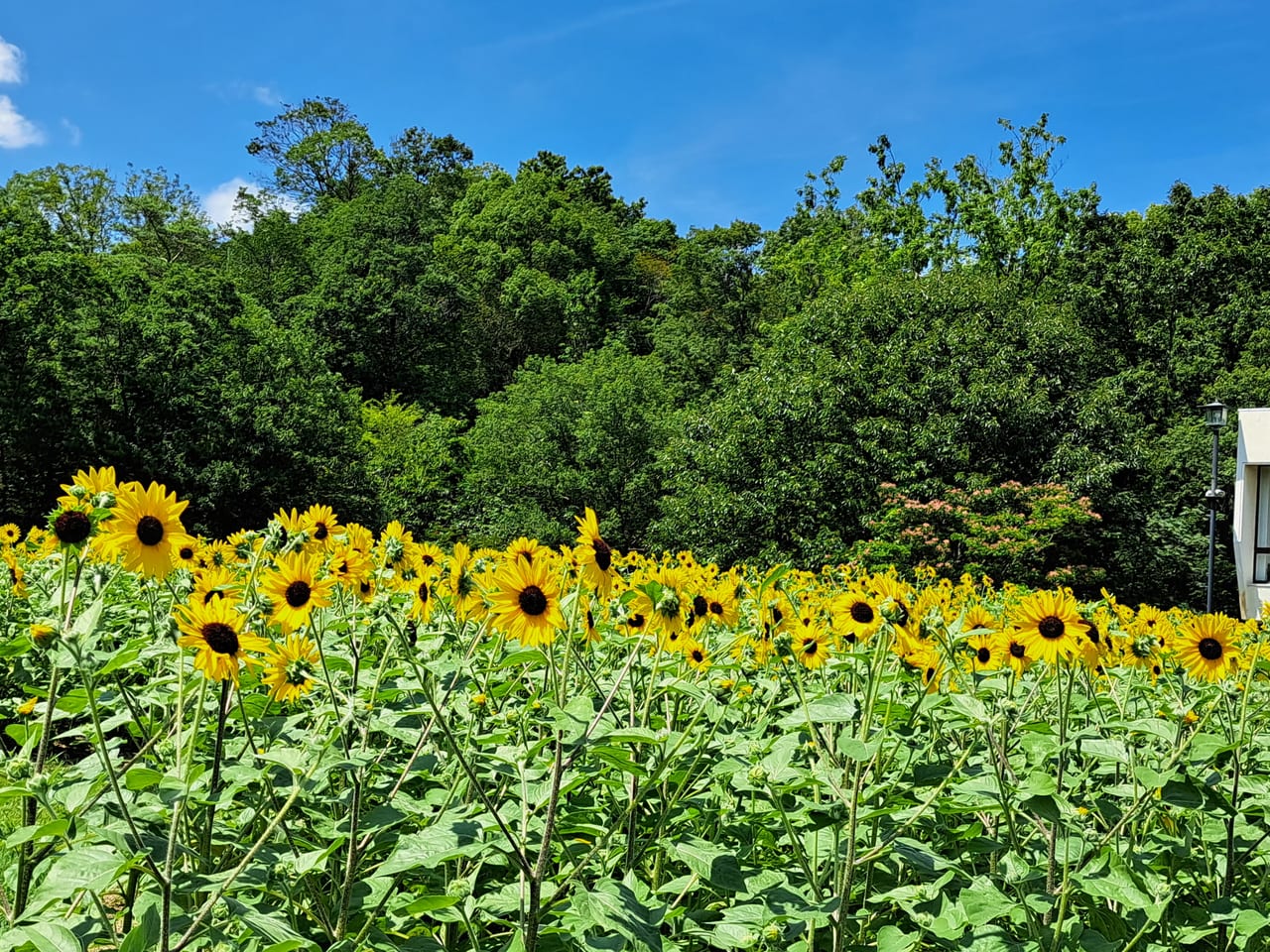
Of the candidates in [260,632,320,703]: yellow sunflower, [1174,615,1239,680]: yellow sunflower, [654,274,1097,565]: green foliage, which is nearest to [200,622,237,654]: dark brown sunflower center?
[260,632,320,703]: yellow sunflower

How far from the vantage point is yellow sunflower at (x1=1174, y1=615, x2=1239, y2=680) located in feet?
8.32

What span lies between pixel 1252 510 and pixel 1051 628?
20270 millimetres

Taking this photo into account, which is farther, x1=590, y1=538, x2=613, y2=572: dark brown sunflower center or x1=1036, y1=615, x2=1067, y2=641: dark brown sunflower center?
x1=1036, y1=615, x2=1067, y2=641: dark brown sunflower center

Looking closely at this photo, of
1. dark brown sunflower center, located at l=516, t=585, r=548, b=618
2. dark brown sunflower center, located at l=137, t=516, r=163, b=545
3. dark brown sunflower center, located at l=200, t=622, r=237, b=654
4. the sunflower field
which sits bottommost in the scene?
the sunflower field

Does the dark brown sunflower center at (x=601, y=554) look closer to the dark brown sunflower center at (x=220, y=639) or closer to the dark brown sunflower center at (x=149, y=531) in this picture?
the dark brown sunflower center at (x=220, y=639)

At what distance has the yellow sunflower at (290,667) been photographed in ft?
6.20

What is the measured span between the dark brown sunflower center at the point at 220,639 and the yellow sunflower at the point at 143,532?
35 cm

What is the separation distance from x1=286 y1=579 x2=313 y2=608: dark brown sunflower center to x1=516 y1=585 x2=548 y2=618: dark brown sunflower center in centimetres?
45

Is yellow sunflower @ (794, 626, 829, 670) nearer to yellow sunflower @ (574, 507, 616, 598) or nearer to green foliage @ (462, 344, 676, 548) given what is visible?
yellow sunflower @ (574, 507, 616, 598)

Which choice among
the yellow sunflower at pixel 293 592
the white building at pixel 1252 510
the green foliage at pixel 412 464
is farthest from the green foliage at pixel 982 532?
the yellow sunflower at pixel 293 592

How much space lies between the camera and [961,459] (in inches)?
647

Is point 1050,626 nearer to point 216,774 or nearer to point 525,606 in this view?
point 525,606

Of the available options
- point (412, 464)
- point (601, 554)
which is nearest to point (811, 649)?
point (601, 554)

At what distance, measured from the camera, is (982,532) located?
1516 centimetres
